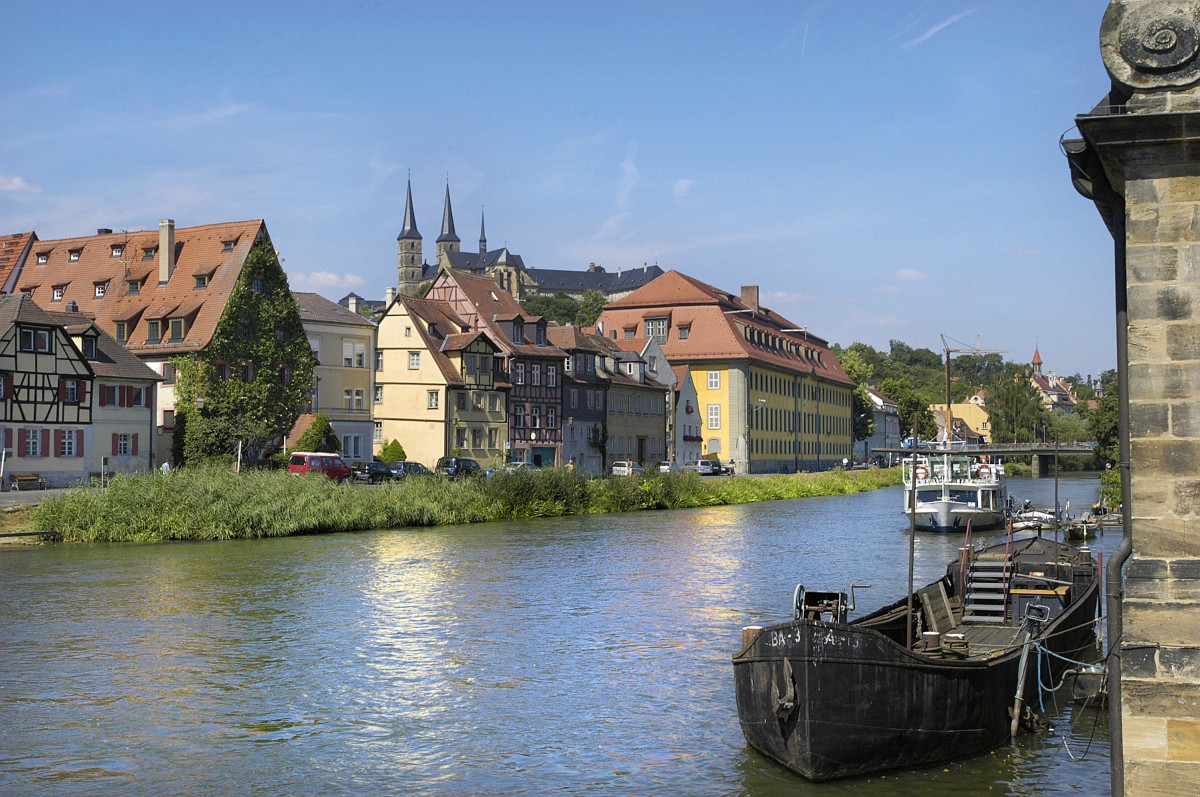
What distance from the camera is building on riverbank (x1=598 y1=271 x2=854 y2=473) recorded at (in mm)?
108625

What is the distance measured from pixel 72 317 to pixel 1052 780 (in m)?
55.4

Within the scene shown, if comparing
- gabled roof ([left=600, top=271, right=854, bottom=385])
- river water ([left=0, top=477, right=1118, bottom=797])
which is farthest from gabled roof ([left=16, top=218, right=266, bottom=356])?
gabled roof ([left=600, top=271, right=854, bottom=385])

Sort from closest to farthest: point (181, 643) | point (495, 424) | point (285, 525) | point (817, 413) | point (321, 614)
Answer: point (181, 643) → point (321, 614) → point (285, 525) → point (495, 424) → point (817, 413)

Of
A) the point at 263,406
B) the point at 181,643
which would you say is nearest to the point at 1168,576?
the point at 181,643

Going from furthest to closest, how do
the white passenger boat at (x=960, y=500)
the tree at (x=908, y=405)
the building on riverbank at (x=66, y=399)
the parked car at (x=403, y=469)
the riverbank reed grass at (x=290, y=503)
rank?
the tree at (x=908, y=405) → the parked car at (x=403, y=469) → the white passenger boat at (x=960, y=500) → the building on riverbank at (x=66, y=399) → the riverbank reed grass at (x=290, y=503)

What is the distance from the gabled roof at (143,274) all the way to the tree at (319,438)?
6.83 metres

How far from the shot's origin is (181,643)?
25062 millimetres

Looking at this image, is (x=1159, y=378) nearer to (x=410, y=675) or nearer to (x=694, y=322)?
(x=410, y=675)

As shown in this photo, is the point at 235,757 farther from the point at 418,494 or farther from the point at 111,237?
the point at 111,237

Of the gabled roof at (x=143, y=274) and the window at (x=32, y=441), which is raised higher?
the gabled roof at (x=143, y=274)

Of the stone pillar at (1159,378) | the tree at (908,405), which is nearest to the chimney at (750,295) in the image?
the tree at (908,405)

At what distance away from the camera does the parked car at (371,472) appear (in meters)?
64.9

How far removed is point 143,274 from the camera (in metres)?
73.1

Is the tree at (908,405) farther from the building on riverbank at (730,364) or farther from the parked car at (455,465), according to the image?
the parked car at (455,465)
